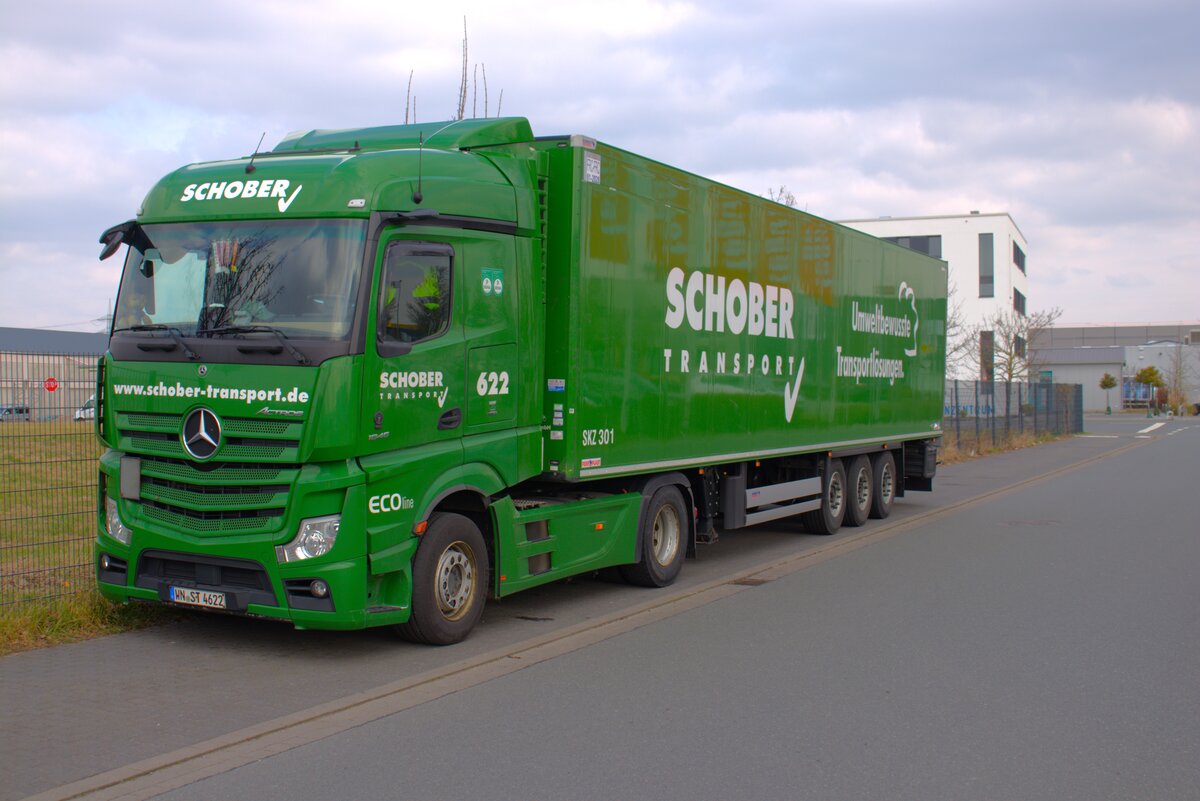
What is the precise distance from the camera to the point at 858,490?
1484cm

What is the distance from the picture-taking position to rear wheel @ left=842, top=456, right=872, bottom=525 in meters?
14.5

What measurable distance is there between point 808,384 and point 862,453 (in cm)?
244

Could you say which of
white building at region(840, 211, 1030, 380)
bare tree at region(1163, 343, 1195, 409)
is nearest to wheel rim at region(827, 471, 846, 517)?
white building at region(840, 211, 1030, 380)

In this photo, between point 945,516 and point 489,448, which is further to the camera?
point 945,516

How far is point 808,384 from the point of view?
41.5 ft

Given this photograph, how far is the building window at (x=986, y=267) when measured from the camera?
68.8 m

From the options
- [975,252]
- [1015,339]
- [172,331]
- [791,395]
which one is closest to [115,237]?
[172,331]

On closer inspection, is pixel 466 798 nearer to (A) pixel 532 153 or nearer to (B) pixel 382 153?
(B) pixel 382 153

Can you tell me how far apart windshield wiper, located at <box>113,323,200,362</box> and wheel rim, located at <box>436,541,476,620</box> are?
2.05 meters

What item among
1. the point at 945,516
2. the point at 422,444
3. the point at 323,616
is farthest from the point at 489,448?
the point at 945,516

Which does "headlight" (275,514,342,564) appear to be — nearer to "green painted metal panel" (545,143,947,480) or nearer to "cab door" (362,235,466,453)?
"cab door" (362,235,466,453)

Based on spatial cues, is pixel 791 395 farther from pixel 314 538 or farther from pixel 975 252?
pixel 975 252

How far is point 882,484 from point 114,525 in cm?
1097

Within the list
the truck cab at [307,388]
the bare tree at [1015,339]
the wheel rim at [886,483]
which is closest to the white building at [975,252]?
the bare tree at [1015,339]
